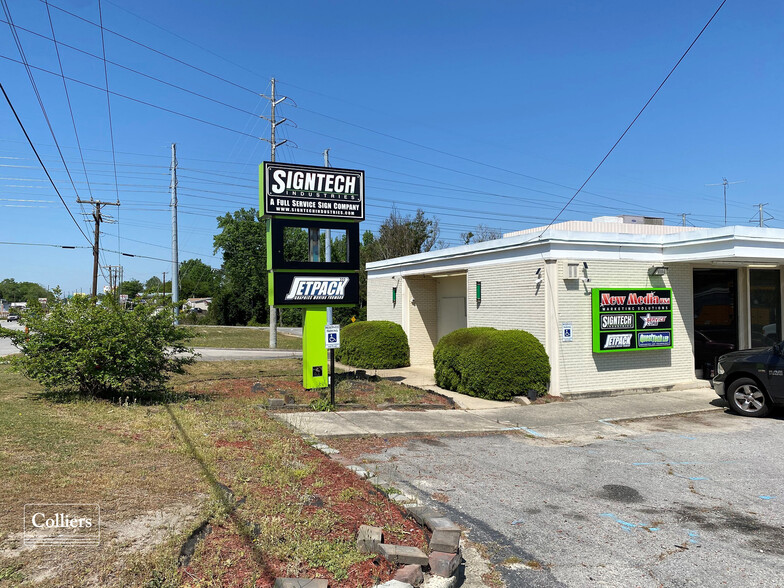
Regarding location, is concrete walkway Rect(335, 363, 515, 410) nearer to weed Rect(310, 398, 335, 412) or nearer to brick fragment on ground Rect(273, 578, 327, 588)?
weed Rect(310, 398, 335, 412)

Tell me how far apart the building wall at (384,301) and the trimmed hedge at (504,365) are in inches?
305

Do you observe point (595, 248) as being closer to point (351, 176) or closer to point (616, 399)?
point (616, 399)

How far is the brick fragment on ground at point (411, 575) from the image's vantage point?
3.89 meters

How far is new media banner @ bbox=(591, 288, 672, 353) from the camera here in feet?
43.7

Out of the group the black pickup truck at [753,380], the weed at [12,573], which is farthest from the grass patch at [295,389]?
the weed at [12,573]

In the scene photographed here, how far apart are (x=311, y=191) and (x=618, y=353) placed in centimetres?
855

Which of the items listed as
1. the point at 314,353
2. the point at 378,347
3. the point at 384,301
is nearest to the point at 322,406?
the point at 314,353

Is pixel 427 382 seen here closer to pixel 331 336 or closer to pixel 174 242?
pixel 331 336

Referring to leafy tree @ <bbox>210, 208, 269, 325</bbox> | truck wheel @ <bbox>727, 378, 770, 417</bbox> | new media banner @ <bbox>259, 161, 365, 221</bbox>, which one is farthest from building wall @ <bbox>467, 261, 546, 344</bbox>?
leafy tree @ <bbox>210, 208, 269, 325</bbox>

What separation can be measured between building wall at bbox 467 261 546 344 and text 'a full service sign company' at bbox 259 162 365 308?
13.3 ft

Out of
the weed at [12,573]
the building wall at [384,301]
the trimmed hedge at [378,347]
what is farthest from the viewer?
the building wall at [384,301]

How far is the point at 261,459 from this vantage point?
6664mm

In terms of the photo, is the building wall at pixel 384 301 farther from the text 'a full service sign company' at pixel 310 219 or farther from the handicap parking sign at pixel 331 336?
the handicap parking sign at pixel 331 336

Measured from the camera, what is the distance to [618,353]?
13.8m
